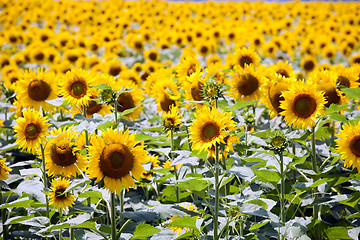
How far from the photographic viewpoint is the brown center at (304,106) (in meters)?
2.54

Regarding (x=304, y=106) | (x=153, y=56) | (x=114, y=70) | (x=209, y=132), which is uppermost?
(x=153, y=56)

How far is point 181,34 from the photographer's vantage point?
25.4 feet

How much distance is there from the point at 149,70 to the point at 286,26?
14.6ft

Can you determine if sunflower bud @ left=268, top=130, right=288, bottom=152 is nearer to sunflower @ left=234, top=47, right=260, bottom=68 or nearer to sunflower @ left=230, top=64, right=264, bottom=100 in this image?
sunflower @ left=230, top=64, right=264, bottom=100

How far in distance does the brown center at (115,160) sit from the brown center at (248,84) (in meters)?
1.38

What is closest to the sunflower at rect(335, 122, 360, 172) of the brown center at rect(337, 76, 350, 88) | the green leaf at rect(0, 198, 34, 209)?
the brown center at rect(337, 76, 350, 88)

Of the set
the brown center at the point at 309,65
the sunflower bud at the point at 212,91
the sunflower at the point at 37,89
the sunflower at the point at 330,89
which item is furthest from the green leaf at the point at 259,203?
the brown center at the point at 309,65

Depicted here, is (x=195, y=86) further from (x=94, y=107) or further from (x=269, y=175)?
(x=269, y=175)

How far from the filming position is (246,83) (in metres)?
3.23

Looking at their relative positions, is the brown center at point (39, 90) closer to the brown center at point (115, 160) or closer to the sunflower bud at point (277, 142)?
the brown center at point (115, 160)

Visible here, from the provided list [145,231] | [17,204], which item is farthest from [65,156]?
[145,231]

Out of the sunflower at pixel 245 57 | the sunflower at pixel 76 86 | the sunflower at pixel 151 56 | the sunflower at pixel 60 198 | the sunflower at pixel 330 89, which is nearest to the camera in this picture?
the sunflower at pixel 60 198

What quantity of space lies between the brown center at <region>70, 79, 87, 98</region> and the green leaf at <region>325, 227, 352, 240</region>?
1699 millimetres

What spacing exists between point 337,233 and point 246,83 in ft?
3.96
